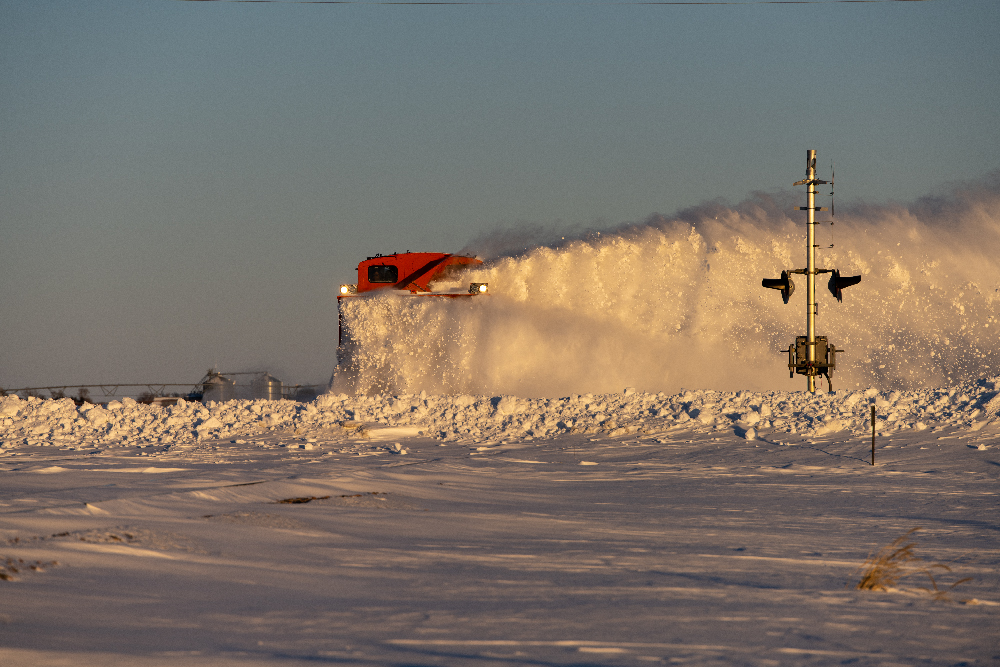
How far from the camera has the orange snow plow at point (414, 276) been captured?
27.6m

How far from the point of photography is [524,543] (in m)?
8.52

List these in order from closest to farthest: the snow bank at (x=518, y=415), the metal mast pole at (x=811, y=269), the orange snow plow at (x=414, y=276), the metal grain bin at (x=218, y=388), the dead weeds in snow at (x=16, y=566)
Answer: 1. the dead weeds in snow at (x=16, y=566)
2. the snow bank at (x=518, y=415)
3. the metal mast pole at (x=811, y=269)
4. the orange snow plow at (x=414, y=276)
5. the metal grain bin at (x=218, y=388)

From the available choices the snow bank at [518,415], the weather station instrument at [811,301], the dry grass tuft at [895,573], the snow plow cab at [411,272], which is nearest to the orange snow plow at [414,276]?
the snow plow cab at [411,272]

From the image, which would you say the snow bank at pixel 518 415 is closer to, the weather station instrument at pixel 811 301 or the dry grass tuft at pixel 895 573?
the weather station instrument at pixel 811 301

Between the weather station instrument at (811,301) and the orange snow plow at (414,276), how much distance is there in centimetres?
899

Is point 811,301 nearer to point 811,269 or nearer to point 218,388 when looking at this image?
point 811,269

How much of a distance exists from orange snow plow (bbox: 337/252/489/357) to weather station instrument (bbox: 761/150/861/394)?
899 cm

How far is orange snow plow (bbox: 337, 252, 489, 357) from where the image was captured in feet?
90.5

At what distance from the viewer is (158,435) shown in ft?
64.0

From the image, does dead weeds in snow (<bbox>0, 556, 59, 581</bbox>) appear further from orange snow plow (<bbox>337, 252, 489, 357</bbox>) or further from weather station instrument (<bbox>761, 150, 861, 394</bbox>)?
orange snow plow (<bbox>337, 252, 489, 357</bbox>)

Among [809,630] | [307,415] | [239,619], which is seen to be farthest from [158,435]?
[809,630]

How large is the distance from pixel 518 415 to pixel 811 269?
713 centimetres

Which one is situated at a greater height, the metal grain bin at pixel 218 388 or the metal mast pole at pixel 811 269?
the metal mast pole at pixel 811 269

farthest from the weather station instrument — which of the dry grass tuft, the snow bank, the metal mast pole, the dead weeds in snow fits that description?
the dead weeds in snow
